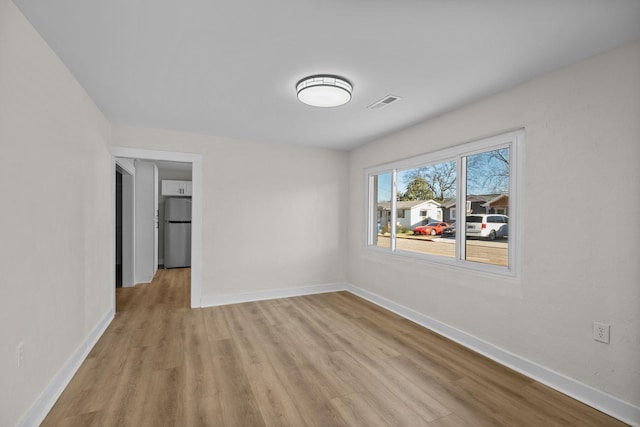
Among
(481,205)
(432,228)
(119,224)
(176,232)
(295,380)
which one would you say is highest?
(481,205)

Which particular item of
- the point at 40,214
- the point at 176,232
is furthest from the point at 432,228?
the point at 176,232

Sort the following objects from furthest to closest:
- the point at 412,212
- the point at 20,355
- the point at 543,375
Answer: the point at 412,212, the point at 543,375, the point at 20,355

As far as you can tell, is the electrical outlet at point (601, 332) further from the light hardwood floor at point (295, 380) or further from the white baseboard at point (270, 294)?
the white baseboard at point (270, 294)

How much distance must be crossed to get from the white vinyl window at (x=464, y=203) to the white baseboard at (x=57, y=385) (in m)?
3.52

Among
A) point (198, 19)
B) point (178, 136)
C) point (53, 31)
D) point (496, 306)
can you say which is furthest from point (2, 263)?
point (496, 306)

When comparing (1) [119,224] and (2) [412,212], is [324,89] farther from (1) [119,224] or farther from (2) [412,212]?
(1) [119,224]

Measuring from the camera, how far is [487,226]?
294cm

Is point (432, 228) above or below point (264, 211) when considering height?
below

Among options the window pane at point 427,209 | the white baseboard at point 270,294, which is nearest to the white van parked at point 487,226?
the window pane at point 427,209

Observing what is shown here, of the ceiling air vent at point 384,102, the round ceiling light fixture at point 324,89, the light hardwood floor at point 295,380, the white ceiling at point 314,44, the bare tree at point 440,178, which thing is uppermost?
the white ceiling at point 314,44

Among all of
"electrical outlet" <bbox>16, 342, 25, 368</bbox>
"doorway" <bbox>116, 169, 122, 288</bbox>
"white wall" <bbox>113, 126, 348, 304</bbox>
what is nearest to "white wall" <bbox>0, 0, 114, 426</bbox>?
"electrical outlet" <bbox>16, 342, 25, 368</bbox>

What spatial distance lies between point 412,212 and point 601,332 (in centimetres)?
223

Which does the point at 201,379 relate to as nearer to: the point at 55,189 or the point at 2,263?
the point at 2,263

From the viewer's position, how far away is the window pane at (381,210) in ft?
14.6
